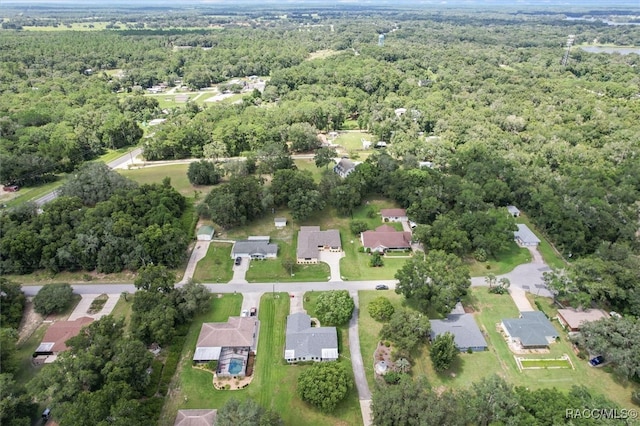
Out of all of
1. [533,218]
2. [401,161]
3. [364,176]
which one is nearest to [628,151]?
[533,218]

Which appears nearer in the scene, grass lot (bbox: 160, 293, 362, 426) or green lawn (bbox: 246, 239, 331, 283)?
grass lot (bbox: 160, 293, 362, 426)

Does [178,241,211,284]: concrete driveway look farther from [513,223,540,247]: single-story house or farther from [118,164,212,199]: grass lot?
[513,223,540,247]: single-story house

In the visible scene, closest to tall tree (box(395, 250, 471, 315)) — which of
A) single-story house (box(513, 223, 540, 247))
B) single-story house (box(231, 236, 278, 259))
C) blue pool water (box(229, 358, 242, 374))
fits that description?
single-story house (box(513, 223, 540, 247))

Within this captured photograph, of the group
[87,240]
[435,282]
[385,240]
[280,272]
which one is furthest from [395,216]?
[87,240]

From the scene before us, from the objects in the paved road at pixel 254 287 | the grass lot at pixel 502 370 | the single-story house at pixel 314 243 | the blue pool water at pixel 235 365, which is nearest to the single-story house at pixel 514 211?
the grass lot at pixel 502 370

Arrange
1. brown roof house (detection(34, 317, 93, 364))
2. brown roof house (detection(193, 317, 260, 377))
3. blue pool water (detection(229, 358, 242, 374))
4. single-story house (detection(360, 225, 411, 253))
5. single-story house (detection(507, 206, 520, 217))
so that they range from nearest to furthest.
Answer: blue pool water (detection(229, 358, 242, 374)) → brown roof house (detection(193, 317, 260, 377)) → brown roof house (detection(34, 317, 93, 364)) → single-story house (detection(360, 225, 411, 253)) → single-story house (detection(507, 206, 520, 217))

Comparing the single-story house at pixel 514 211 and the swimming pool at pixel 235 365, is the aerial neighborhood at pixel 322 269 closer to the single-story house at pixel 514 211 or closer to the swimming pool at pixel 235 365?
the swimming pool at pixel 235 365

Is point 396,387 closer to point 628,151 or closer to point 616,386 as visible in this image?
point 616,386
